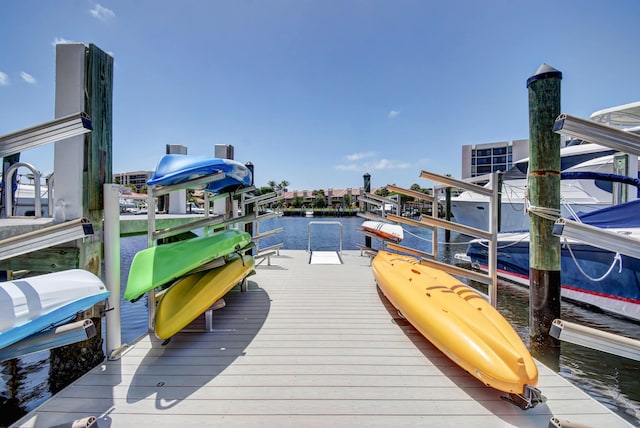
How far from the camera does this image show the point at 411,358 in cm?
242

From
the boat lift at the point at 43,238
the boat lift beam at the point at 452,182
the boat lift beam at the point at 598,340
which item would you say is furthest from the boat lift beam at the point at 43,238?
the boat lift beam at the point at 452,182

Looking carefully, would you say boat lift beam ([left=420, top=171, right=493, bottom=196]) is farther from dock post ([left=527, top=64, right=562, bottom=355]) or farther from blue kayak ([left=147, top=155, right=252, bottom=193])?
blue kayak ([left=147, top=155, right=252, bottom=193])

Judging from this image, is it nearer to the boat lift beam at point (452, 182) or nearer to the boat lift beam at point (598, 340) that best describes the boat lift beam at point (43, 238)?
the boat lift beam at point (598, 340)

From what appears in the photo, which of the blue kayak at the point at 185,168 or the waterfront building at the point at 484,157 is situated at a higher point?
the waterfront building at the point at 484,157

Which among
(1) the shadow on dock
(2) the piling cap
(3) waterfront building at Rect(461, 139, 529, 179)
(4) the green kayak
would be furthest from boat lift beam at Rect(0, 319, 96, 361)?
(3) waterfront building at Rect(461, 139, 529, 179)

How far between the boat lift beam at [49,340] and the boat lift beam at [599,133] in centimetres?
249

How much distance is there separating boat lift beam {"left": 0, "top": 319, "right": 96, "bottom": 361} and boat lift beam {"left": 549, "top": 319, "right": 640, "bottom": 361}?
2180 millimetres

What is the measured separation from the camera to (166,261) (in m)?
2.76

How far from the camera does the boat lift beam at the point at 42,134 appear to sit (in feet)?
4.61

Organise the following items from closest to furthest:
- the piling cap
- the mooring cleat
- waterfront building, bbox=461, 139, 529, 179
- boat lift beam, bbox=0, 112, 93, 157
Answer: boat lift beam, bbox=0, 112, 93, 157 < the mooring cleat < the piling cap < waterfront building, bbox=461, 139, 529, 179

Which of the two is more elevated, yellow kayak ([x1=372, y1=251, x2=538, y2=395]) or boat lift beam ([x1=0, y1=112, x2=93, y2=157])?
boat lift beam ([x1=0, y1=112, x2=93, y2=157])

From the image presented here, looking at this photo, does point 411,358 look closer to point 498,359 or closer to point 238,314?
point 498,359

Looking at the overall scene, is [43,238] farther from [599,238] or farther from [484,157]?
[484,157]

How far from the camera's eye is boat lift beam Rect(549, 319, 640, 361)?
112cm
